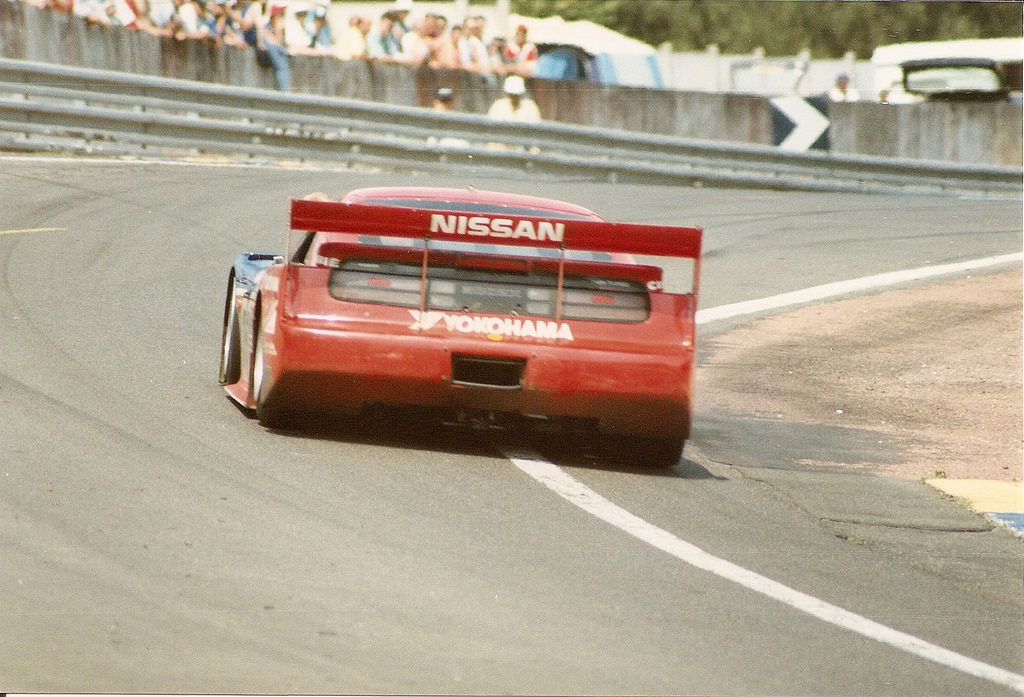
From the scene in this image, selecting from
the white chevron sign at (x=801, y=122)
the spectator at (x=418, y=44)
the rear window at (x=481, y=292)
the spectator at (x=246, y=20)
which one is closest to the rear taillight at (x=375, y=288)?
the rear window at (x=481, y=292)

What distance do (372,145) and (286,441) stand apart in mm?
12883

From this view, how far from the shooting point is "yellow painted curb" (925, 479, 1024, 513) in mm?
7301

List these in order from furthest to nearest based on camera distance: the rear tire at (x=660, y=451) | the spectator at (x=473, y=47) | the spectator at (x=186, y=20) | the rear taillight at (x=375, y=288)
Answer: the spectator at (x=473, y=47) → the spectator at (x=186, y=20) → the rear tire at (x=660, y=451) → the rear taillight at (x=375, y=288)

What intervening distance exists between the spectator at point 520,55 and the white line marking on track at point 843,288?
6115 mm

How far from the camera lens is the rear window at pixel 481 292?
22.9 feet

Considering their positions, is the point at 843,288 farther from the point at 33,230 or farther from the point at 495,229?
the point at 495,229

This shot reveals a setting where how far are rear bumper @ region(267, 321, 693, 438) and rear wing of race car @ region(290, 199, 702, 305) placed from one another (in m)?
0.35

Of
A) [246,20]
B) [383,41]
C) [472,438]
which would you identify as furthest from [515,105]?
[472,438]

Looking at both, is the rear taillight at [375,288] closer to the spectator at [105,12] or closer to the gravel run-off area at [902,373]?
the gravel run-off area at [902,373]

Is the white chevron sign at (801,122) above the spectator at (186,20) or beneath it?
beneath

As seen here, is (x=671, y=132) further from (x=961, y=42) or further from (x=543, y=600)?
(x=543, y=600)

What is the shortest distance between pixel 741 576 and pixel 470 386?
1888mm

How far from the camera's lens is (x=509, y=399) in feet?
22.7

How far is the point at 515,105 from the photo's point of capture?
20344 mm
